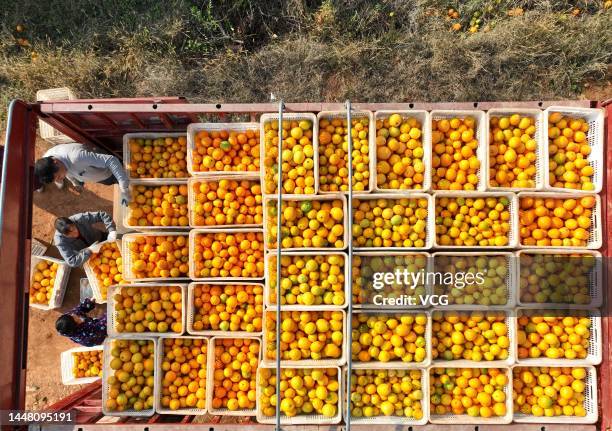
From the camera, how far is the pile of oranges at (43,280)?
503 cm

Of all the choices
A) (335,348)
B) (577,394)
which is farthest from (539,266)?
(335,348)

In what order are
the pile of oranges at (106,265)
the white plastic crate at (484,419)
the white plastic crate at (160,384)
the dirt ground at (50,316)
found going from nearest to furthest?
1. the white plastic crate at (484,419)
2. the white plastic crate at (160,384)
3. the pile of oranges at (106,265)
4. the dirt ground at (50,316)

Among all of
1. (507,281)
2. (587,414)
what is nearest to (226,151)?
(507,281)

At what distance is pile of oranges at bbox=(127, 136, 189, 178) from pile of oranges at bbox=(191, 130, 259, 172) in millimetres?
251

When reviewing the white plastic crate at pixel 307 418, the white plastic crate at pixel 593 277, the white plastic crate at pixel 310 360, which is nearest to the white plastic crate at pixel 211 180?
the white plastic crate at pixel 310 360

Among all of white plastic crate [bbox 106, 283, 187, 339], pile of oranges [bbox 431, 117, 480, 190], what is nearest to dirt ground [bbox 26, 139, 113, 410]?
white plastic crate [bbox 106, 283, 187, 339]

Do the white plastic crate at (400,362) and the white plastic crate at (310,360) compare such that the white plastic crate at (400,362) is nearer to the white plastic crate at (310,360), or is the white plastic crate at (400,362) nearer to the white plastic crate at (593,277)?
the white plastic crate at (310,360)

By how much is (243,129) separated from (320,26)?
2.44 meters

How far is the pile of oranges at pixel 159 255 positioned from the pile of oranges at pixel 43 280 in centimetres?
187

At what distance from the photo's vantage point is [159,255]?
3.94 m

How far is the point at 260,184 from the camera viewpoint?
3.79 meters

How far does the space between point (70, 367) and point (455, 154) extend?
16.6ft

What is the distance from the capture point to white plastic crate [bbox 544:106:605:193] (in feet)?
11.2

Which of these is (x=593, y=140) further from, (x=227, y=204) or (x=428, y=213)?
(x=227, y=204)
